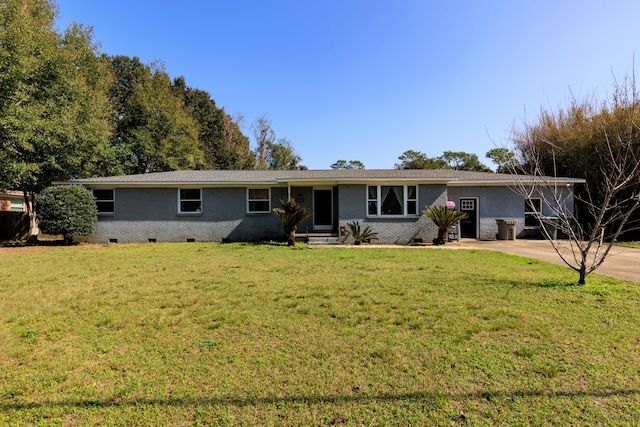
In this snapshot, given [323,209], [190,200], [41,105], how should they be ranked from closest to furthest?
[41,105]
[190,200]
[323,209]

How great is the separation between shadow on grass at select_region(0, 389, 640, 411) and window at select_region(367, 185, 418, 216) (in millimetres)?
11180

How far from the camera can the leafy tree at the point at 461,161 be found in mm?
46344

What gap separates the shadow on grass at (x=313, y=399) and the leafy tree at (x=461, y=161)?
47.6 m

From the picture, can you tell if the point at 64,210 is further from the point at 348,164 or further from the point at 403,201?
the point at 348,164

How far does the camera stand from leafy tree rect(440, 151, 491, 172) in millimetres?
46344

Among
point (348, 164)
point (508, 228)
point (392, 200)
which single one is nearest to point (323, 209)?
point (392, 200)

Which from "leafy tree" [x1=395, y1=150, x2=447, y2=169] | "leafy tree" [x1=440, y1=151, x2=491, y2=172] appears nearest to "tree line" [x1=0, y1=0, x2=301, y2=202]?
"leafy tree" [x1=395, y1=150, x2=447, y2=169]

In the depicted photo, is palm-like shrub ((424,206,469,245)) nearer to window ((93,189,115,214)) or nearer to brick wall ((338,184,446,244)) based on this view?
brick wall ((338,184,446,244))

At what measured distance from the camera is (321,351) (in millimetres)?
3498

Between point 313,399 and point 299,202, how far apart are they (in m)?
12.6

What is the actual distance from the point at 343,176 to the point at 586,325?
34.5ft

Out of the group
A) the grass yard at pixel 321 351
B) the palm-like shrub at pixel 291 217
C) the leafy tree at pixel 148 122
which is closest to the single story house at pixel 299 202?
the palm-like shrub at pixel 291 217

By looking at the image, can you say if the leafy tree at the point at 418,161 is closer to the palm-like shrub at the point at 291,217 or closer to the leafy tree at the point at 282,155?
the leafy tree at the point at 282,155

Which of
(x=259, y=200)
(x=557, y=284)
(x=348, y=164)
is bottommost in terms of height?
(x=557, y=284)
